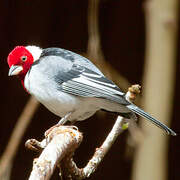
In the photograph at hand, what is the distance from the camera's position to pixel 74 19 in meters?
3.57

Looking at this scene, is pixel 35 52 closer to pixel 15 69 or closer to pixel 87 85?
pixel 15 69

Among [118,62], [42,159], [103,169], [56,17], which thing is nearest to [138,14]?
[118,62]

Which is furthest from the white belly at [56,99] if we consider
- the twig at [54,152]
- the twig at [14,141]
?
the twig at [14,141]

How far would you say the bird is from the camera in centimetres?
229

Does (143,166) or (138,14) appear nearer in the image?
(143,166)

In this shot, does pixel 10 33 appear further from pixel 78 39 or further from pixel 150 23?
pixel 150 23

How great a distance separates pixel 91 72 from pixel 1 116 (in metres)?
1.35

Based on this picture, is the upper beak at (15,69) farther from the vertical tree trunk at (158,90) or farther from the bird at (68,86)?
the vertical tree trunk at (158,90)

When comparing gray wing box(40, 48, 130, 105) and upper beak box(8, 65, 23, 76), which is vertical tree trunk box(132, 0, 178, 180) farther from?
upper beak box(8, 65, 23, 76)

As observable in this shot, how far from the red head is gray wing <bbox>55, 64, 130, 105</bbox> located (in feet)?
0.70

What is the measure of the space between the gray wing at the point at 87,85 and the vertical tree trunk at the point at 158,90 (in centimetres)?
64

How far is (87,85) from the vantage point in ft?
7.72

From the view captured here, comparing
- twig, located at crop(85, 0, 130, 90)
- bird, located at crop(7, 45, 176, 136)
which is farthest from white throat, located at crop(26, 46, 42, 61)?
twig, located at crop(85, 0, 130, 90)

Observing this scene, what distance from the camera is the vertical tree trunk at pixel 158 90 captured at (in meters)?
2.90
